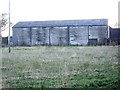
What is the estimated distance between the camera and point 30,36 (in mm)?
5379

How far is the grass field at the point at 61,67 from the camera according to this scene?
16.7ft

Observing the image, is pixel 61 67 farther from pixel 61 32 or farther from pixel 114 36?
pixel 114 36

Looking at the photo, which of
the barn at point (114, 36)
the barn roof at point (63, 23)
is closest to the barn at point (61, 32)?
the barn roof at point (63, 23)

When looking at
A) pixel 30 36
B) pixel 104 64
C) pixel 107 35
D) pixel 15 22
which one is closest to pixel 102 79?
pixel 104 64

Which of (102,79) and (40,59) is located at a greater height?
(40,59)

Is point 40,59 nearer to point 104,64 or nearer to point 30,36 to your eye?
point 30,36

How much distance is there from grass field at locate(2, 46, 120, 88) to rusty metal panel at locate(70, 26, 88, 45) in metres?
0.10

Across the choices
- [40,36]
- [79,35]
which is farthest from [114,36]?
[40,36]

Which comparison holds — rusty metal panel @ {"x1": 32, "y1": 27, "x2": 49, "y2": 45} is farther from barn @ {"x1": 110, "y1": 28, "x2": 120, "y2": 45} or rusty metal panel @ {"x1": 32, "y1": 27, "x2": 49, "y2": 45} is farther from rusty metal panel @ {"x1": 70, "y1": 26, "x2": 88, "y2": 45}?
barn @ {"x1": 110, "y1": 28, "x2": 120, "y2": 45}

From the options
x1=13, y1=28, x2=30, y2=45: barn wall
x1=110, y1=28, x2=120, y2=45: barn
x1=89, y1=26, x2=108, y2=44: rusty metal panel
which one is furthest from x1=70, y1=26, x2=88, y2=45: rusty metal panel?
x1=13, y1=28, x2=30, y2=45: barn wall

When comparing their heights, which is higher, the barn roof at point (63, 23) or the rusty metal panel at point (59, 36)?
the barn roof at point (63, 23)

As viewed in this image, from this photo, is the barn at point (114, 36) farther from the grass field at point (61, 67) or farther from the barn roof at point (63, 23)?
the barn roof at point (63, 23)

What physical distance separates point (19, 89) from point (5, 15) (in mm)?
1445

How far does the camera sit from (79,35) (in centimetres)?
524
